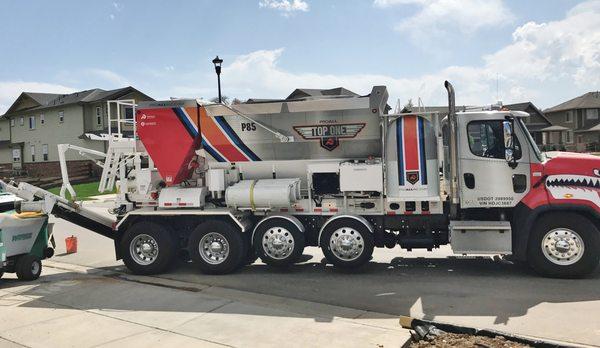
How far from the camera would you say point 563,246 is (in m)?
7.83

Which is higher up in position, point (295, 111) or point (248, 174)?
point (295, 111)

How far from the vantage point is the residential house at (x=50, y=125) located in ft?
139

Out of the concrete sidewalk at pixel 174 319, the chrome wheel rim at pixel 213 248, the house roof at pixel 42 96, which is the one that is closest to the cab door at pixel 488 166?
the concrete sidewalk at pixel 174 319

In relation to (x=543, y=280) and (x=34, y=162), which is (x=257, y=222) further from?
(x=34, y=162)

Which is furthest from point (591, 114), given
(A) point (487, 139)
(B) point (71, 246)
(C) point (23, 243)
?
(C) point (23, 243)

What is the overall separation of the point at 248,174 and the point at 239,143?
1.89 feet

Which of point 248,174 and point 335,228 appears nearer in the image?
point 335,228

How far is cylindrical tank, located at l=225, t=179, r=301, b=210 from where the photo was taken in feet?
28.7

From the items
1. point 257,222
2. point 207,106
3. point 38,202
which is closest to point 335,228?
point 257,222

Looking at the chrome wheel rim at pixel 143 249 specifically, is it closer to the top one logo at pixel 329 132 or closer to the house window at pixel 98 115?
the top one logo at pixel 329 132

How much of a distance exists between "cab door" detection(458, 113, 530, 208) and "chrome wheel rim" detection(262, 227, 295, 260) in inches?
114

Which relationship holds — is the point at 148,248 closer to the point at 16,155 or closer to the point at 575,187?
the point at 575,187

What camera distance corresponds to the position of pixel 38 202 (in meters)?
9.31

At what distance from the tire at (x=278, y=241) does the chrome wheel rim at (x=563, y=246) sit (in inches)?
151
